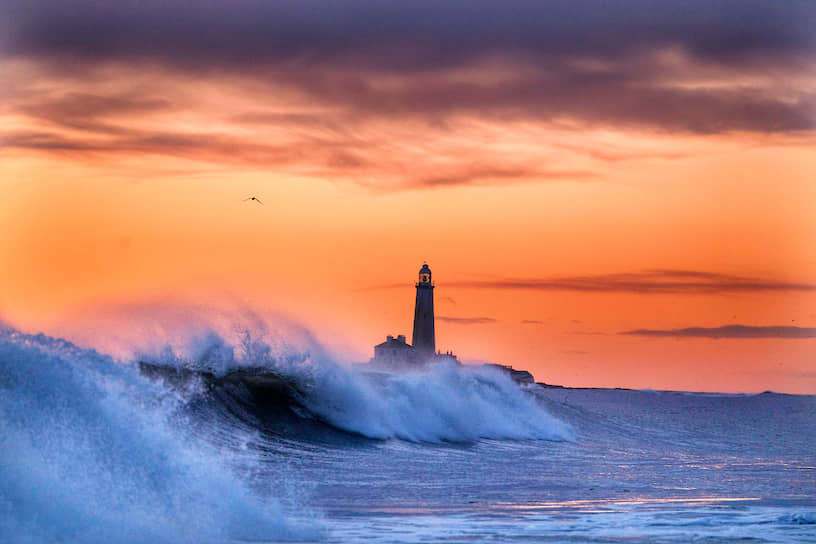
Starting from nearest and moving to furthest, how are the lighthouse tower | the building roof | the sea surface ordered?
the sea surface
the lighthouse tower
the building roof

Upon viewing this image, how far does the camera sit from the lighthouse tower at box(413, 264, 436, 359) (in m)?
47.6

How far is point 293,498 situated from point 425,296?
3560cm

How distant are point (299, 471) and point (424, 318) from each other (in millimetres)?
32275

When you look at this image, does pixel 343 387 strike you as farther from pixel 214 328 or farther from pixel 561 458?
pixel 561 458

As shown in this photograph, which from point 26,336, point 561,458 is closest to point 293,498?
point 26,336

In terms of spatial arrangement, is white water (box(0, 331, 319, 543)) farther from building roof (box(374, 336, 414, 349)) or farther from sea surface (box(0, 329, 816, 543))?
building roof (box(374, 336, 414, 349))

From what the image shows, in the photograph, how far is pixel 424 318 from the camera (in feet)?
158

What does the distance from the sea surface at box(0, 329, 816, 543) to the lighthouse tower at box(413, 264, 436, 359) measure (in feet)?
73.4

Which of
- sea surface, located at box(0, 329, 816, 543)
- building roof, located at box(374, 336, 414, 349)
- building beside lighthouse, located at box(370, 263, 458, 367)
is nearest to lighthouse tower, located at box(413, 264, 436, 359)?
building beside lighthouse, located at box(370, 263, 458, 367)

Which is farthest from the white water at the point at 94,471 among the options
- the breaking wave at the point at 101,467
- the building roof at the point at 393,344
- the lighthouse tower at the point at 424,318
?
the building roof at the point at 393,344

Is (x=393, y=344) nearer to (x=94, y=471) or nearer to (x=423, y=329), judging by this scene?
(x=423, y=329)

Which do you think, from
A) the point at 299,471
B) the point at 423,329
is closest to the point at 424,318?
the point at 423,329

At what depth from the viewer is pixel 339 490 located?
13672 millimetres

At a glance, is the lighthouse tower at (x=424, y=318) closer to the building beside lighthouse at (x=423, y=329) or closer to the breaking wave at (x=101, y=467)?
the building beside lighthouse at (x=423, y=329)
